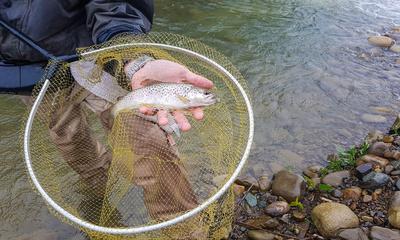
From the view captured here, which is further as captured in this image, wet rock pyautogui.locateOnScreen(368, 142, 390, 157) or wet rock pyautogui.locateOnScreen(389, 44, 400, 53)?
wet rock pyautogui.locateOnScreen(389, 44, 400, 53)

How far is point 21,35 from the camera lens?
2584 mm

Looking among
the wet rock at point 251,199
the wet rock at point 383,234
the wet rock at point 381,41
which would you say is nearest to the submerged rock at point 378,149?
the wet rock at point 383,234

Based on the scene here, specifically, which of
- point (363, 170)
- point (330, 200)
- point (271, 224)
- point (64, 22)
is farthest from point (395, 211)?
point (64, 22)

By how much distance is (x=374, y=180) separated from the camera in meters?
3.87

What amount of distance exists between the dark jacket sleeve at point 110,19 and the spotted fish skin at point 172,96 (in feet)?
1.25

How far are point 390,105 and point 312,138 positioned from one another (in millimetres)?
1337

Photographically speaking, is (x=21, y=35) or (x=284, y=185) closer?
(x=21, y=35)

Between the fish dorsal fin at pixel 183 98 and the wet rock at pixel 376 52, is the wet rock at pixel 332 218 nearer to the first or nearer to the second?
the fish dorsal fin at pixel 183 98

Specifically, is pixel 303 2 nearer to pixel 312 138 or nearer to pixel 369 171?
pixel 312 138

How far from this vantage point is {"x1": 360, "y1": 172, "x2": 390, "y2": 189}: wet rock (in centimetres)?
386

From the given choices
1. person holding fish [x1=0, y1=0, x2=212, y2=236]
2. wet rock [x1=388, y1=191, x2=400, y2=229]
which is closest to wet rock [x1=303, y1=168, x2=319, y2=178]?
wet rock [x1=388, y1=191, x2=400, y2=229]

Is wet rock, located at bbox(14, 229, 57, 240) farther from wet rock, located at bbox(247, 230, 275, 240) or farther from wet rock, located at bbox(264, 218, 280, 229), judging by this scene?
wet rock, located at bbox(264, 218, 280, 229)

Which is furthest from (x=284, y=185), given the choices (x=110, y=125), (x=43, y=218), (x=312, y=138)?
(x=43, y=218)

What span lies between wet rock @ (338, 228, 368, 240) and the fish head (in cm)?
158
